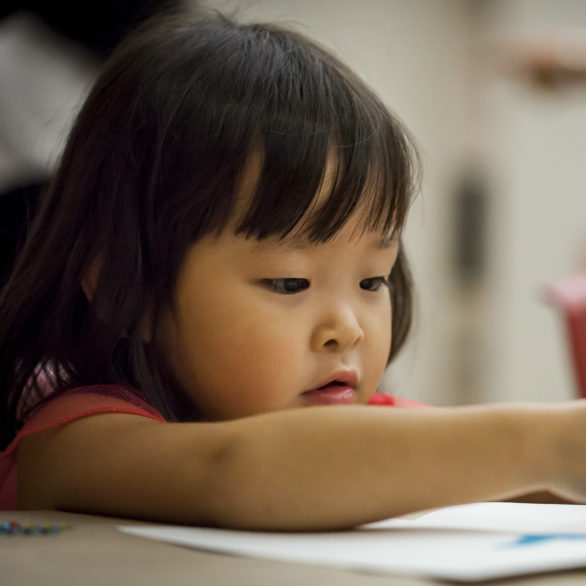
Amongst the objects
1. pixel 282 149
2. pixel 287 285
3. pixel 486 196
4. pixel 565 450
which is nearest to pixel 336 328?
pixel 287 285

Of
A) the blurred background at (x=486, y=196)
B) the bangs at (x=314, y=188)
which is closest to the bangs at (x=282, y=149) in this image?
the bangs at (x=314, y=188)

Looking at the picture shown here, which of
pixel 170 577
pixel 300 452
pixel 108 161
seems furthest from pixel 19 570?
pixel 108 161

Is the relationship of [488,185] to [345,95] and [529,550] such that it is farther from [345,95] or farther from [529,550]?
[529,550]

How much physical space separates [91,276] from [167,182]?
0.12 metres

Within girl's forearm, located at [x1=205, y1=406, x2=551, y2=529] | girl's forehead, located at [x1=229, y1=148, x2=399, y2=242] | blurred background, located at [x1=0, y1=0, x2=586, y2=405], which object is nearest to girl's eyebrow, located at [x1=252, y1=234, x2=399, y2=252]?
girl's forehead, located at [x1=229, y1=148, x2=399, y2=242]

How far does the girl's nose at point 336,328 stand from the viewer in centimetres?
75

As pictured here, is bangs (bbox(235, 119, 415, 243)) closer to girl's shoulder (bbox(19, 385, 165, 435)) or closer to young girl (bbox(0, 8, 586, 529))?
young girl (bbox(0, 8, 586, 529))

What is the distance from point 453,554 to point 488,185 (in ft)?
11.6

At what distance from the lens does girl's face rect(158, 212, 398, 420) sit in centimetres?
74

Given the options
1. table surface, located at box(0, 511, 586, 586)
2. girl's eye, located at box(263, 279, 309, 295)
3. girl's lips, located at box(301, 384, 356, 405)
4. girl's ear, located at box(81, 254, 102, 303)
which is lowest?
table surface, located at box(0, 511, 586, 586)

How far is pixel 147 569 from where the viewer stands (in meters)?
0.41

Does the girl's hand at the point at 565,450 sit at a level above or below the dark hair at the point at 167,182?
below

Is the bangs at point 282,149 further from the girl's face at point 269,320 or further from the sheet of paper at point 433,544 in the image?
the sheet of paper at point 433,544

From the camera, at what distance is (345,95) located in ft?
2.65
